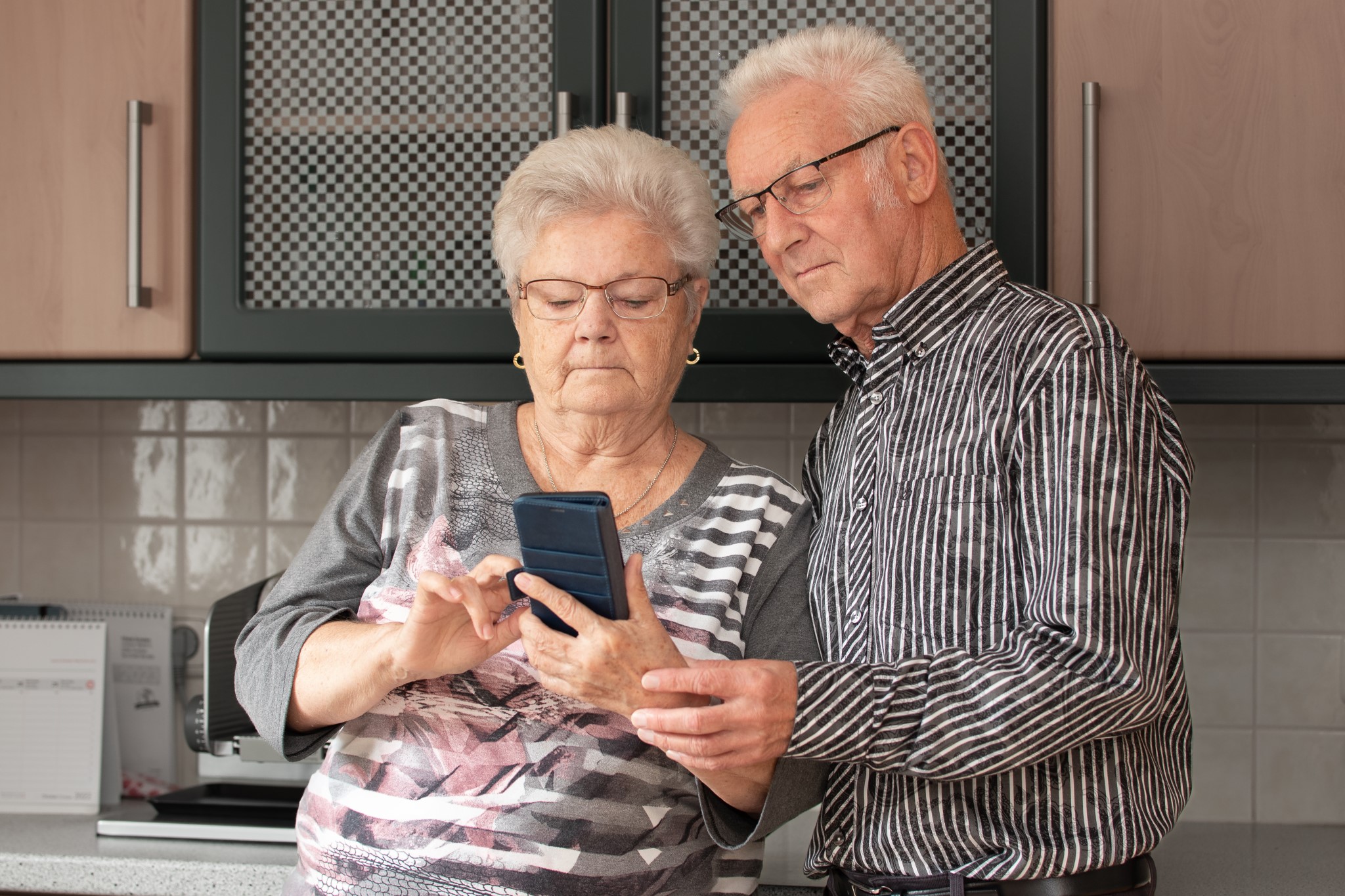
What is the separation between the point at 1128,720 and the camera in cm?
86

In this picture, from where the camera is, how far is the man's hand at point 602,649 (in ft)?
2.74

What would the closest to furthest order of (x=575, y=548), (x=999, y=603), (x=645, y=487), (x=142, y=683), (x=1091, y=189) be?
(x=575, y=548) < (x=999, y=603) < (x=645, y=487) < (x=1091, y=189) < (x=142, y=683)

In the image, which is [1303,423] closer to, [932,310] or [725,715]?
[932,310]

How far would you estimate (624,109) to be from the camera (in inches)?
52.7

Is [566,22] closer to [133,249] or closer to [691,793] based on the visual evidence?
[133,249]

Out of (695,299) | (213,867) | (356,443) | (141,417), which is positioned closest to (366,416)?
(356,443)

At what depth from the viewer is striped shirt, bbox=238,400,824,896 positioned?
103 cm

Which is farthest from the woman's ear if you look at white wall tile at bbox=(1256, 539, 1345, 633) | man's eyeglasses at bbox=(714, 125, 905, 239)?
white wall tile at bbox=(1256, 539, 1345, 633)

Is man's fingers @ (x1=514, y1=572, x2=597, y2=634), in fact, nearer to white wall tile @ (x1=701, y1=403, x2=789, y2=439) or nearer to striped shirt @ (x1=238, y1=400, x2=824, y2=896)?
striped shirt @ (x1=238, y1=400, x2=824, y2=896)

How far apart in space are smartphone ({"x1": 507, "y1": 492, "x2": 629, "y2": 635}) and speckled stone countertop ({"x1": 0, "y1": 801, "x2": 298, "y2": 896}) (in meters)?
0.74

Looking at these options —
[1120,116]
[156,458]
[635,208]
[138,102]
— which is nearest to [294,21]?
[138,102]

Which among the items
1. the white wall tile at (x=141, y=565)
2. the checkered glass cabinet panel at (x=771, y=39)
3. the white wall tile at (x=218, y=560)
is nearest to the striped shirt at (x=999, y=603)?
the checkered glass cabinet panel at (x=771, y=39)

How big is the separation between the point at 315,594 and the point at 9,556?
1.04 m

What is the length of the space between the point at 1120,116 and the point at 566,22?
2.19ft
